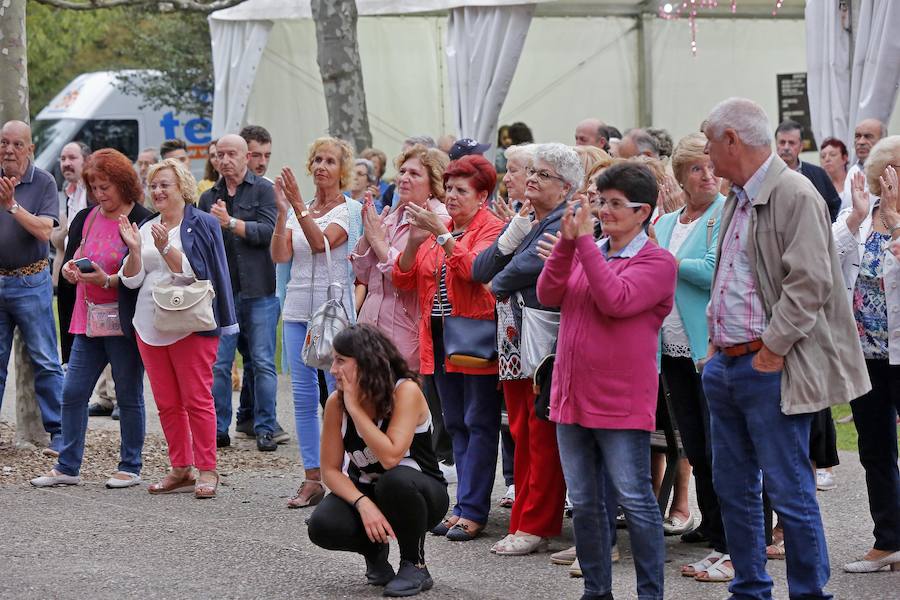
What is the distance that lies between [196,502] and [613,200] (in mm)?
3765

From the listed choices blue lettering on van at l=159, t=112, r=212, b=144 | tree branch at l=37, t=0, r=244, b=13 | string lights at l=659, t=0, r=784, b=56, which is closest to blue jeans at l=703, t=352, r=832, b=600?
tree branch at l=37, t=0, r=244, b=13

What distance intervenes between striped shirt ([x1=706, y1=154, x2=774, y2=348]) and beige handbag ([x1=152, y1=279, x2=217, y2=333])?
3.60m

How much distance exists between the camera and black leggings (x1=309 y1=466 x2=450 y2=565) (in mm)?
6051

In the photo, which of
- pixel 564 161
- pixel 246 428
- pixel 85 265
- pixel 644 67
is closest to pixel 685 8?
pixel 644 67

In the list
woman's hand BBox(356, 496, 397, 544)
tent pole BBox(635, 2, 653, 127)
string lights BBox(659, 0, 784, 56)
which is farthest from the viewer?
tent pole BBox(635, 2, 653, 127)

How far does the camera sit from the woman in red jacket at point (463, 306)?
23.2 ft

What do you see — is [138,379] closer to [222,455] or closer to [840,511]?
[222,455]

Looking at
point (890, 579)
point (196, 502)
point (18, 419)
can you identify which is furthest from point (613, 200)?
point (18, 419)

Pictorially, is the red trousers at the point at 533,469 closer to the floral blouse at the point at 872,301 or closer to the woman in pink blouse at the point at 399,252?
the woman in pink blouse at the point at 399,252

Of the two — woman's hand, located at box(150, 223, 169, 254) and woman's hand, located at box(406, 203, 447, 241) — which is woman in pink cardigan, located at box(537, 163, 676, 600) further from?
woman's hand, located at box(150, 223, 169, 254)

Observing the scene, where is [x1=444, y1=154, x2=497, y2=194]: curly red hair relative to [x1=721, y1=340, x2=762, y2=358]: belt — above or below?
above

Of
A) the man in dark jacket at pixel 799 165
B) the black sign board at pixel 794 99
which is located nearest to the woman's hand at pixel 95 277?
the man in dark jacket at pixel 799 165

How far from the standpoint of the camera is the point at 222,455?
9.70 meters

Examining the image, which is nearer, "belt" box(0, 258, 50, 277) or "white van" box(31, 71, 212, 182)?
"belt" box(0, 258, 50, 277)
